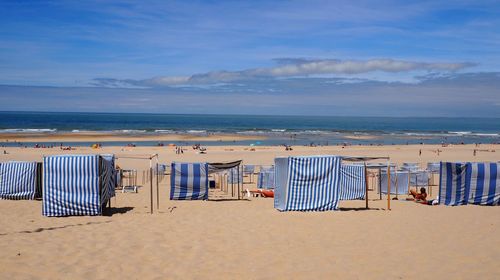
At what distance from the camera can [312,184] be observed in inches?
520

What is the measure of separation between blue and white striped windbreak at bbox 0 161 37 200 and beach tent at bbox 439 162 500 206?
42.6 feet

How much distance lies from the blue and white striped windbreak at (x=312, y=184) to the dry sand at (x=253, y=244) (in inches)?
18.2

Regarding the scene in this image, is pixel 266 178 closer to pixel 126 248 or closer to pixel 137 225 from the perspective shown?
pixel 137 225

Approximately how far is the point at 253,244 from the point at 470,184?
28.2 feet

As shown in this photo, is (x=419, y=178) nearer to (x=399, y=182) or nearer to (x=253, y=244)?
(x=399, y=182)

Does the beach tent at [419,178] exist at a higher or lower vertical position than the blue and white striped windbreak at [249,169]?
higher

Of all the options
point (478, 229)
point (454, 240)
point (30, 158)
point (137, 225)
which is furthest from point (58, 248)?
point (30, 158)

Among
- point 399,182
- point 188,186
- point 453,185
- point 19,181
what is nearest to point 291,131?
point 399,182

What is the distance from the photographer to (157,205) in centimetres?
1460

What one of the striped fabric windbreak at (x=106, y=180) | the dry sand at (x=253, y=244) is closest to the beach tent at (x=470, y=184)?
the dry sand at (x=253, y=244)

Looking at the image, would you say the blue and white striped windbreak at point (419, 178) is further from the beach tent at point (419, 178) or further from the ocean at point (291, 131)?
the ocean at point (291, 131)

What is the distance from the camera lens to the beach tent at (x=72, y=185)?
39.8 ft

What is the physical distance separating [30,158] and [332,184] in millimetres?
28892

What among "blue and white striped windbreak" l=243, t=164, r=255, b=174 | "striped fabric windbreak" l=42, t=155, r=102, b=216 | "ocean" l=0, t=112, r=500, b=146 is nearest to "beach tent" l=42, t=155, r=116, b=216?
"striped fabric windbreak" l=42, t=155, r=102, b=216
